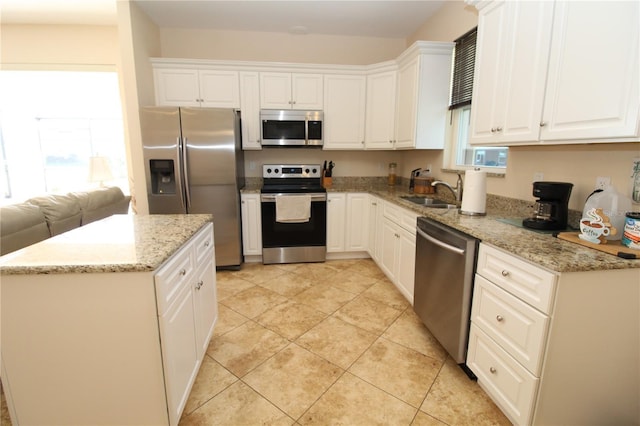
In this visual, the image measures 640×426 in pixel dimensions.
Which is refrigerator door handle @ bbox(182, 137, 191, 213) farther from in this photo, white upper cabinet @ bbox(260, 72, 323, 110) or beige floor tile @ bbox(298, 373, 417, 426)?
beige floor tile @ bbox(298, 373, 417, 426)

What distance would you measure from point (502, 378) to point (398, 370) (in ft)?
1.89

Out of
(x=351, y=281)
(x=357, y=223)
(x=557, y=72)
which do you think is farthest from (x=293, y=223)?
(x=557, y=72)

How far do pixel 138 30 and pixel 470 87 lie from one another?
3345 mm

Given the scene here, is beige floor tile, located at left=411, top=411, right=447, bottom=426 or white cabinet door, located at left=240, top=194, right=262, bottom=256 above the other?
white cabinet door, located at left=240, top=194, right=262, bottom=256

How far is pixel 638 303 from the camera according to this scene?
1.21 m

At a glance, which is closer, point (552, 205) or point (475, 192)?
point (552, 205)

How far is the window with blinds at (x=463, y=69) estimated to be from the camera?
8.54 feet

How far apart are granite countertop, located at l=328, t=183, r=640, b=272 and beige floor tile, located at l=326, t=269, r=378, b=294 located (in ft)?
3.63

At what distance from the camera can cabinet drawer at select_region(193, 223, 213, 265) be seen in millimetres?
1683

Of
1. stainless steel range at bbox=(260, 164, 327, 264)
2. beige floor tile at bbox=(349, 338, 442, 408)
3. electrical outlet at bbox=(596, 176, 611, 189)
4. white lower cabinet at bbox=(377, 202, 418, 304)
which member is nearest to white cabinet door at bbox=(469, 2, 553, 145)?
electrical outlet at bbox=(596, 176, 611, 189)

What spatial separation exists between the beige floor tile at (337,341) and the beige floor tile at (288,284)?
605 mm

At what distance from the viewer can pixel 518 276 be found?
1354 mm

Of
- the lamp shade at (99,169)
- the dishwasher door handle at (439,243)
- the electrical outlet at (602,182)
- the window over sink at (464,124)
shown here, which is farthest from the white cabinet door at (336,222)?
the lamp shade at (99,169)

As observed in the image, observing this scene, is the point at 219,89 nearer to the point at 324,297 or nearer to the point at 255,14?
the point at 255,14
